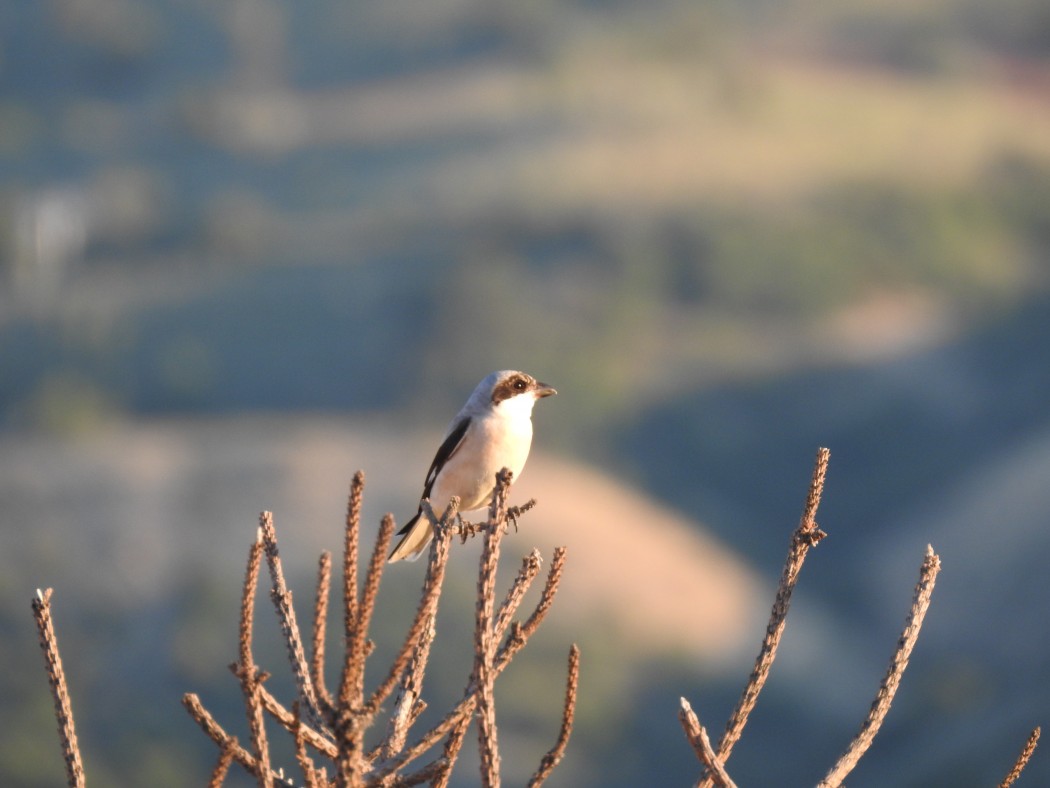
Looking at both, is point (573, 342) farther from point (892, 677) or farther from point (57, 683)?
point (57, 683)

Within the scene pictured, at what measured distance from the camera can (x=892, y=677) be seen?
197 inches

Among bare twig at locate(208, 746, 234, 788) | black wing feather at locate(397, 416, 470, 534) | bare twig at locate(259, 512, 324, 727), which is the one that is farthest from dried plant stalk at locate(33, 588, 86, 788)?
black wing feather at locate(397, 416, 470, 534)

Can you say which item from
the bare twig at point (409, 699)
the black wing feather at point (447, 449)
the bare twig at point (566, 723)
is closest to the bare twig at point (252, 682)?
the bare twig at point (409, 699)

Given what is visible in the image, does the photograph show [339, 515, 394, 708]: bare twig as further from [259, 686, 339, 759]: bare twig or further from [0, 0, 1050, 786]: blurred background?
[0, 0, 1050, 786]: blurred background

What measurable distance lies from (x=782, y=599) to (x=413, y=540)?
2.68 meters

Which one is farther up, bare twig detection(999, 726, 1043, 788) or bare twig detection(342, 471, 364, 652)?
bare twig detection(342, 471, 364, 652)

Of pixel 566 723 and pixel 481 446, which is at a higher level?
pixel 481 446

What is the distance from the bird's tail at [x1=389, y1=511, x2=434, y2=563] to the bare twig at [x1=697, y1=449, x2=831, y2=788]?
7.93ft

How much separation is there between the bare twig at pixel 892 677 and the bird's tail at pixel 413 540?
105 inches

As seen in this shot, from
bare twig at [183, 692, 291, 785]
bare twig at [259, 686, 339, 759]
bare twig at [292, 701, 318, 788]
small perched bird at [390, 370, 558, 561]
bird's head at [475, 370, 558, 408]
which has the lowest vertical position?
bare twig at [292, 701, 318, 788]

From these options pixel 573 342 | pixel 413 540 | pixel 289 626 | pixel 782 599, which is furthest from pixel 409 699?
pixel 573 342

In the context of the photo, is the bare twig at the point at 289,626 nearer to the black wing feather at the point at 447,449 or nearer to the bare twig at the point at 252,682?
the bare twig at the point at 252,682

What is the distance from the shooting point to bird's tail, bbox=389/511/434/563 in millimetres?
7234

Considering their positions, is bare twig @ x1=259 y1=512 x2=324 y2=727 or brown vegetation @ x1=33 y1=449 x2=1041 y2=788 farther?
bare twig @ x1=259 y1=512 x2=324 y2=727
